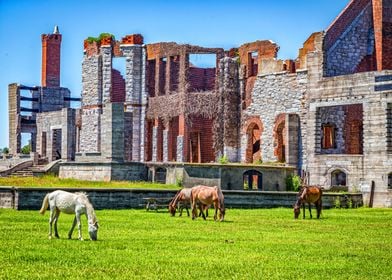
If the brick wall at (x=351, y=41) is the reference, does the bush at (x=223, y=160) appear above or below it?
below

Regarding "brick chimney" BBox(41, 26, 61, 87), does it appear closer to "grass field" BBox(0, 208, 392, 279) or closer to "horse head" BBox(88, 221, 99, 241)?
"grass field" BBox(0, 208, 392, 279)

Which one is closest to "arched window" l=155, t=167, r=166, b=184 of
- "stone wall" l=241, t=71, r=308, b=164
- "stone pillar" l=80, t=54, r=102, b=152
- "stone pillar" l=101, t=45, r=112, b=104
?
"stone wall" l=241, t=71, r=308, b=164

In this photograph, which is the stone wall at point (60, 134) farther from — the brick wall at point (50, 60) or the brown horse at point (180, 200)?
the brown horse at point (180, 200)

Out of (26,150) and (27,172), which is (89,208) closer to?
(27,172)

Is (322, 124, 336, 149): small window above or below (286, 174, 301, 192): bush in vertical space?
above

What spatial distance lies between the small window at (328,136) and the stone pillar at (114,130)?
12.1 m

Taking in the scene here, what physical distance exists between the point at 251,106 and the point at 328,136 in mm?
5453

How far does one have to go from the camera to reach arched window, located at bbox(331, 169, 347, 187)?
1676 inches

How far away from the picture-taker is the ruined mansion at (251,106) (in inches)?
1622

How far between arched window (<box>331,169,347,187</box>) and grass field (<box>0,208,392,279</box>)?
57.8ft

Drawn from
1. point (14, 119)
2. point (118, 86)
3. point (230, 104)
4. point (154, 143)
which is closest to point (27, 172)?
point (154, 143)

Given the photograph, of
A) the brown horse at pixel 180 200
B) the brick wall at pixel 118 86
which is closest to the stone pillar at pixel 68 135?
the brick wall at pixel 118 86

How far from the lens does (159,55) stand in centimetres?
5438

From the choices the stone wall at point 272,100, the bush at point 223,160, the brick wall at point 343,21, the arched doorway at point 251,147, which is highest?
the brick wall at point 343,21
